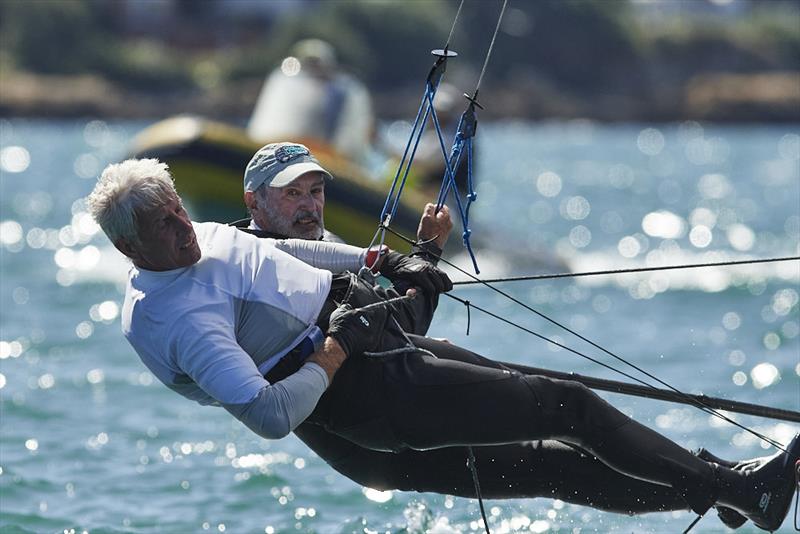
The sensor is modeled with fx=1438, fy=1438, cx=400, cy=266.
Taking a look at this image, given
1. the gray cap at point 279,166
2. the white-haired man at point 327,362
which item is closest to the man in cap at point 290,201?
the gray cap at point 279,166

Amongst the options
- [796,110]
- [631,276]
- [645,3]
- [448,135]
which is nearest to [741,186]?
[631,276]

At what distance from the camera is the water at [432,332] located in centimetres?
623

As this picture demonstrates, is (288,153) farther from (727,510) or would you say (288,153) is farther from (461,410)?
(727,510)

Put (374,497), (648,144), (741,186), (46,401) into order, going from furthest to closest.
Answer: (648,144), (741,186), (46,401), (374,497)

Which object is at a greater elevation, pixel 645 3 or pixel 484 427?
pixel 645 3

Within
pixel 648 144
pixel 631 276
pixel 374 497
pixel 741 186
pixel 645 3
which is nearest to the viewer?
pixel 374 497

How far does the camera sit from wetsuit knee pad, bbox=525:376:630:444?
4391 mm

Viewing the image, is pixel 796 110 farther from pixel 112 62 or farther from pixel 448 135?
pixel 448 135

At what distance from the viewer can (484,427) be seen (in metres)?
4.37

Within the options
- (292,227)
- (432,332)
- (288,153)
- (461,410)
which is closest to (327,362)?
(461,410)

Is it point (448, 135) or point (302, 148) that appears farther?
point (448, 135)

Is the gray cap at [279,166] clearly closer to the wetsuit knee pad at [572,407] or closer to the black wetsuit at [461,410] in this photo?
the black wetsuit at [461,410]

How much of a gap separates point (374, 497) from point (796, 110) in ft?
239

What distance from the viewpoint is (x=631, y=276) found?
1491cm
